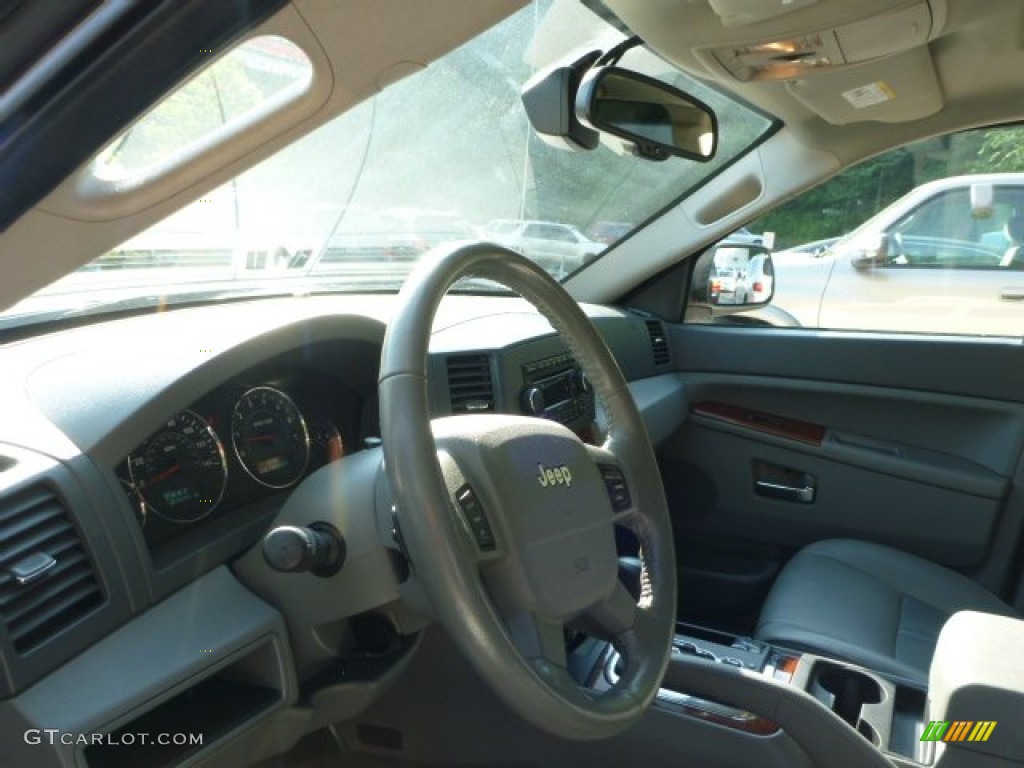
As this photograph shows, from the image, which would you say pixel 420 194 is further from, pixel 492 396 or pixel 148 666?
pixel 148 666

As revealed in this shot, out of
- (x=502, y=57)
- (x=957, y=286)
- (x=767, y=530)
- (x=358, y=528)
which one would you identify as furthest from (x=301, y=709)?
(x=957, y=286)

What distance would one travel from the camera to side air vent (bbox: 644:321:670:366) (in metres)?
3.44

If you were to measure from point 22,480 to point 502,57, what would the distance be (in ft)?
6.12

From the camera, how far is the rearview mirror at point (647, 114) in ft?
7.23

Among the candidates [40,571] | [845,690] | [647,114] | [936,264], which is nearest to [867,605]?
[845,690]

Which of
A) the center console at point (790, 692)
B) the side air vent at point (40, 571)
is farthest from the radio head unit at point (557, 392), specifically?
Answer: the side air vent at point (40, 571)

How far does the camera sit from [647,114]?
2455 millimetres

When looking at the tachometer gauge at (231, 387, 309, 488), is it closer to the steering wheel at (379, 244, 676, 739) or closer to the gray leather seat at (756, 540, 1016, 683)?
the steering wheel at (379, 244, 676, 739)

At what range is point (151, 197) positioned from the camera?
129cm

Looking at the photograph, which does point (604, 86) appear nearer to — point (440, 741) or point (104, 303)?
point (104, 303)

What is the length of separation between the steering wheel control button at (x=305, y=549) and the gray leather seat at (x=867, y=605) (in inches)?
50.3

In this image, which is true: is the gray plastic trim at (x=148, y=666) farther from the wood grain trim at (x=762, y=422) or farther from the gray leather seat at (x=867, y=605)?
the wood grain trim at (x=762, y=422)

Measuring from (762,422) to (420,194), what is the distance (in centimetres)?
148

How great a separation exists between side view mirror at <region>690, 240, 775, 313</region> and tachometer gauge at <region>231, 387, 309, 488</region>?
2.02 metres
